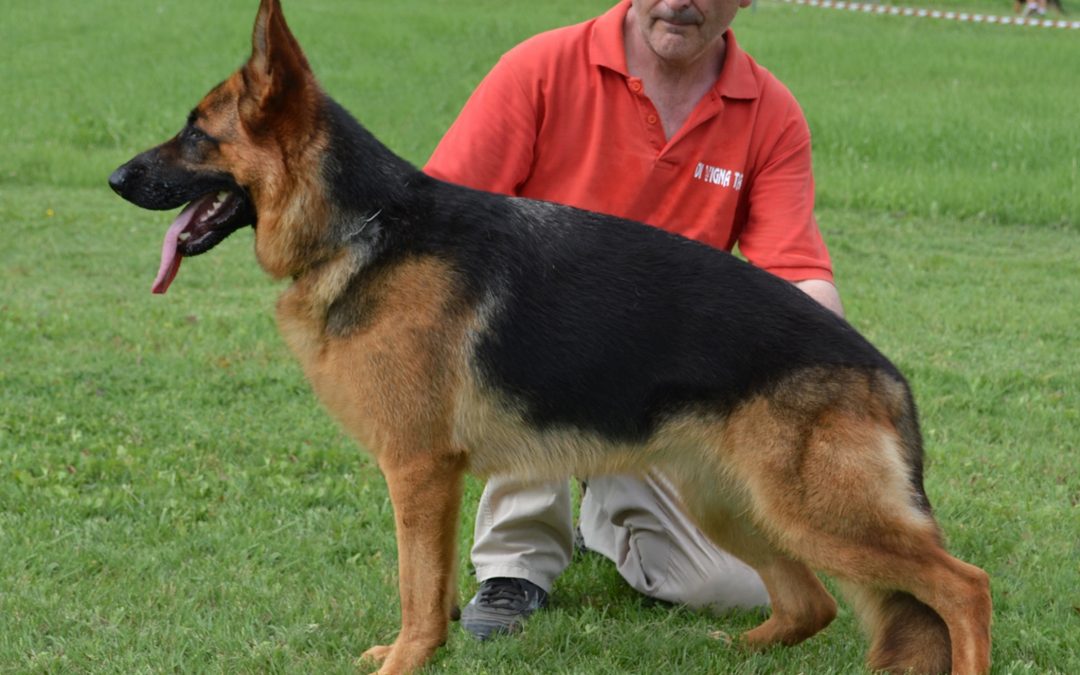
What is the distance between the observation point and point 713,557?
4578mm

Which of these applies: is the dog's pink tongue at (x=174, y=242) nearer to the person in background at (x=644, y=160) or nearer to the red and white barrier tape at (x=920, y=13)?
the person in background at (x=644, y=160)

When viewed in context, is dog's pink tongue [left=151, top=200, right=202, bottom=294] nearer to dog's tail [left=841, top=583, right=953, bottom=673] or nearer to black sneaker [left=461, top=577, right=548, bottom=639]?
black sneaker [left=461, top=577, right=548, bottom=639]

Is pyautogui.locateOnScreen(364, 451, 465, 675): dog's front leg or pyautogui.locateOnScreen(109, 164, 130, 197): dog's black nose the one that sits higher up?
pyautogui.locateOnScreen(109, 164, 130, 197): dog's black nose

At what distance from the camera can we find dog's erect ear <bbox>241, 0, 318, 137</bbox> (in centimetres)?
346

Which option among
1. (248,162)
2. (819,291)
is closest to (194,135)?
(248,162)

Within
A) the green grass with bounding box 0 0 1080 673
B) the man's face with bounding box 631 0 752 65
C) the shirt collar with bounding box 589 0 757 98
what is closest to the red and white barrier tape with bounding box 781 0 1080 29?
the green grass with bounding box 0 0 1080 673

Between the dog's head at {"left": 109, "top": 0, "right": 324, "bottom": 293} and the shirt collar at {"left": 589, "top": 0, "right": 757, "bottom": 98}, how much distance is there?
123 cm

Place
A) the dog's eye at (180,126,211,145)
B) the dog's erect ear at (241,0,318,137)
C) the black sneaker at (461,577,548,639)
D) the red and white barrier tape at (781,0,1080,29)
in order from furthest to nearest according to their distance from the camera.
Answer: the red and white barrier tape at (781,0,1080,29) < the black sneaker at (461,577,548,639) < the dog's eye at (180,126,211,145) < the dog's erect ear at (241,0,318,137)

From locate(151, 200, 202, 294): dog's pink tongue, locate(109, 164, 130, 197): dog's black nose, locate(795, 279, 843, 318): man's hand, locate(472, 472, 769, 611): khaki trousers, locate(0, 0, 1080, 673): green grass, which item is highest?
locate(109, 164, 130, 197): dog's black nose

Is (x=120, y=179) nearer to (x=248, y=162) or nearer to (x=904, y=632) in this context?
(x=248, y=162)

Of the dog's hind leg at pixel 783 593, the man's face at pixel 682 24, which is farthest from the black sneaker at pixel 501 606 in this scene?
the man's face at pixel 682 24

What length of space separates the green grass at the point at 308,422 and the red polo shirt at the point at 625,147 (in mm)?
1372

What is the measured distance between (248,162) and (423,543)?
1.17m

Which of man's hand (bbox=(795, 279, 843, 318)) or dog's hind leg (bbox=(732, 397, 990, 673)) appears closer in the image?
dog's hind leg (bbox=(732, 397, 990, 673))
